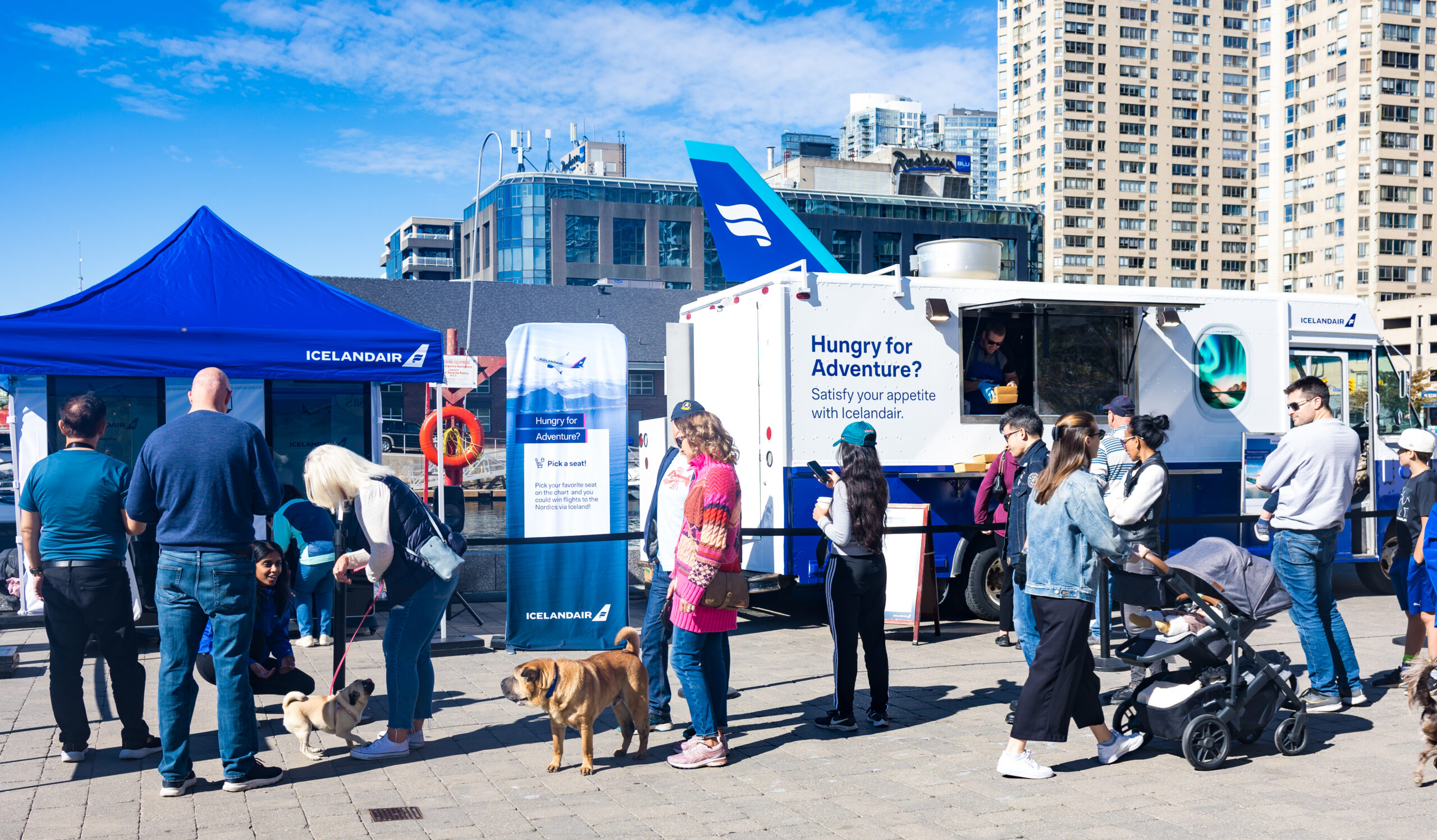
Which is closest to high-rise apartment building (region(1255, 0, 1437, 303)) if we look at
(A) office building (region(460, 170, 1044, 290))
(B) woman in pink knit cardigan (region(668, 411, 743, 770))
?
(A) office building (region(460, 170, 1044, 290))

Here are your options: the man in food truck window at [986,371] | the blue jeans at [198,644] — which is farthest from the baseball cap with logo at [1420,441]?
the blue jeans at [198,644]

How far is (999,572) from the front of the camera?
384 inches

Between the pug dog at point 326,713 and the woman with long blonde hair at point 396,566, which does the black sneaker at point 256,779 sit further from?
the woman with long blonde hair at point 396,566

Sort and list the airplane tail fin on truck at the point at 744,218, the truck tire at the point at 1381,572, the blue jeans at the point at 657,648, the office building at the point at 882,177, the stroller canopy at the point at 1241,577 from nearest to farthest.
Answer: the stroller canopy at the point at 1241,577, the blue jeans at the point at 657,648, the truck tire at the point at 1381,572, the airplane tail fin on truck at the point at 744,218, the office building at the point at 882,177

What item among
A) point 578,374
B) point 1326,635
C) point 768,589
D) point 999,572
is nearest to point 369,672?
point 578,374

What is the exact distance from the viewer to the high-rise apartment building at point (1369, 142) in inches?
4572

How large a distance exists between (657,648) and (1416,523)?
4854 millimetres

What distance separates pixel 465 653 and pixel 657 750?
2957 millimetres

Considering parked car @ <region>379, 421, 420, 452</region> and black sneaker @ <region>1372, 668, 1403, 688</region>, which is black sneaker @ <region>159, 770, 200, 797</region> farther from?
parked car @ <region>379, 421, 420, 452</region>

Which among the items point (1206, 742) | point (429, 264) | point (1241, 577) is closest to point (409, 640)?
point (1206, 742)

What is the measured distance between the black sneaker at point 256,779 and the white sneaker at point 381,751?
0.43 metres

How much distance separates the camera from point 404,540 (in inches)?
216

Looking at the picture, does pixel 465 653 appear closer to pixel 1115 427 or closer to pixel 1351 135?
pixel 1115 427

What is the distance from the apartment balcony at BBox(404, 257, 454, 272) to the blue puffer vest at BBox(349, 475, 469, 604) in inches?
4482
